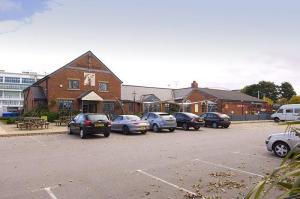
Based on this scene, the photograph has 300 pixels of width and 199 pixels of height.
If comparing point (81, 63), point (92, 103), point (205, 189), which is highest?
point (81, 63)

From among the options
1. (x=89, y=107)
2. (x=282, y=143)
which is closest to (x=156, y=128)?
(x=282, y=143)

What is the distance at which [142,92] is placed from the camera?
167ft

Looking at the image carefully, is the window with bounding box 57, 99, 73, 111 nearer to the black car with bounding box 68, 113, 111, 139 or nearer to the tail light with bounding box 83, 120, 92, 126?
the black car with bounding box 68, 113, 111, 139

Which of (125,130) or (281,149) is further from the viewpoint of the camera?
(125,130)

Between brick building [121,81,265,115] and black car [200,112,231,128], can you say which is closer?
black car [200,112,231,128]

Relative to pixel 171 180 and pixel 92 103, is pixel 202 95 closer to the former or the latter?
pixel 92 103

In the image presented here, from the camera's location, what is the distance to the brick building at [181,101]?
47.2 m

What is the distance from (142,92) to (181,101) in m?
6.61

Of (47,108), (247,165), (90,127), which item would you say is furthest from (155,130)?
(47,108)

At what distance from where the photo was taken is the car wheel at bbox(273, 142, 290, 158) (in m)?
12.1

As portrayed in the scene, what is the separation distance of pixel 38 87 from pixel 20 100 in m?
75.7

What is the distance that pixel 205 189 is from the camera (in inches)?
288

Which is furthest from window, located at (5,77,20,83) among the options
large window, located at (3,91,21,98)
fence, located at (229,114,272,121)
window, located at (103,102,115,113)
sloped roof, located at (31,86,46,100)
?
fence, located at (229,114,272,121)

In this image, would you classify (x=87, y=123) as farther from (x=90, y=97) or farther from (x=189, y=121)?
(x=90, y=97)
